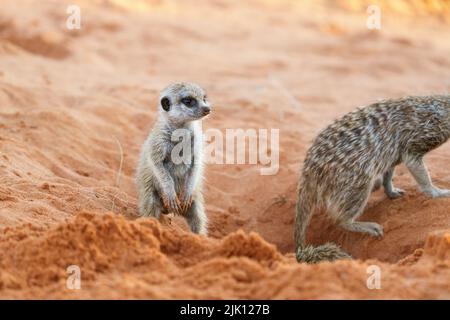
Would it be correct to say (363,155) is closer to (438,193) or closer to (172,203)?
(438,193)

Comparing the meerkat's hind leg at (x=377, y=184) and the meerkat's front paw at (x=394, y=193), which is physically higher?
the meerkat's hind leg at (x=377, y=184)

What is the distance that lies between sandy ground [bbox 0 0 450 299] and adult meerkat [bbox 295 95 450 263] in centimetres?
28

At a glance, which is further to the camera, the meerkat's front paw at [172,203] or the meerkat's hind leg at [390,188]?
the meerkat's hind leg at [390,188]

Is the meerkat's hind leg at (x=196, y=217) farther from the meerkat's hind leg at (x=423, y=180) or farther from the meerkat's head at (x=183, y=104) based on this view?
the meerkat's hind leg at (x=423, y=180)

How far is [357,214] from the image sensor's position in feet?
16.2

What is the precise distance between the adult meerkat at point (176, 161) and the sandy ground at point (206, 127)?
214 mm

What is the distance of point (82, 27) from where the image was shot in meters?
10.4

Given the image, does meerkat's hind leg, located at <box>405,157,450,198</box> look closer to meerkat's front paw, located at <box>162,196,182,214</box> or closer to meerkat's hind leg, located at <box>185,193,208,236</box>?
meerkat's hind leg, located at <box>185,193,208,236</box>

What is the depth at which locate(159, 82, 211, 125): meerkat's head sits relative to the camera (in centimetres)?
515

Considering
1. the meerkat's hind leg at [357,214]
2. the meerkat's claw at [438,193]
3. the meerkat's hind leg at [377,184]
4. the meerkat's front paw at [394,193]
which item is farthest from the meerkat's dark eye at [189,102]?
the meerkat's claw at [438,193]

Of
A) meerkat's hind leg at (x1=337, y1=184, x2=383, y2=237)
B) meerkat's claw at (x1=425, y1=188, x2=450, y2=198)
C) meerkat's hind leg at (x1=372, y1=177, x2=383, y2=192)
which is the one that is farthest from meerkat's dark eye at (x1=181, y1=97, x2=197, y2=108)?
meerkat's claw at (x1=425, y1=188, x2=450, y2=198)

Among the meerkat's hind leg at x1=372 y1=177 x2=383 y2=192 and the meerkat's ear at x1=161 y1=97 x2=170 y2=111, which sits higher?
the meerkat's ear at x1=161 y1=97 x2=170 y2=111

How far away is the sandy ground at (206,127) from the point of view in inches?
128
